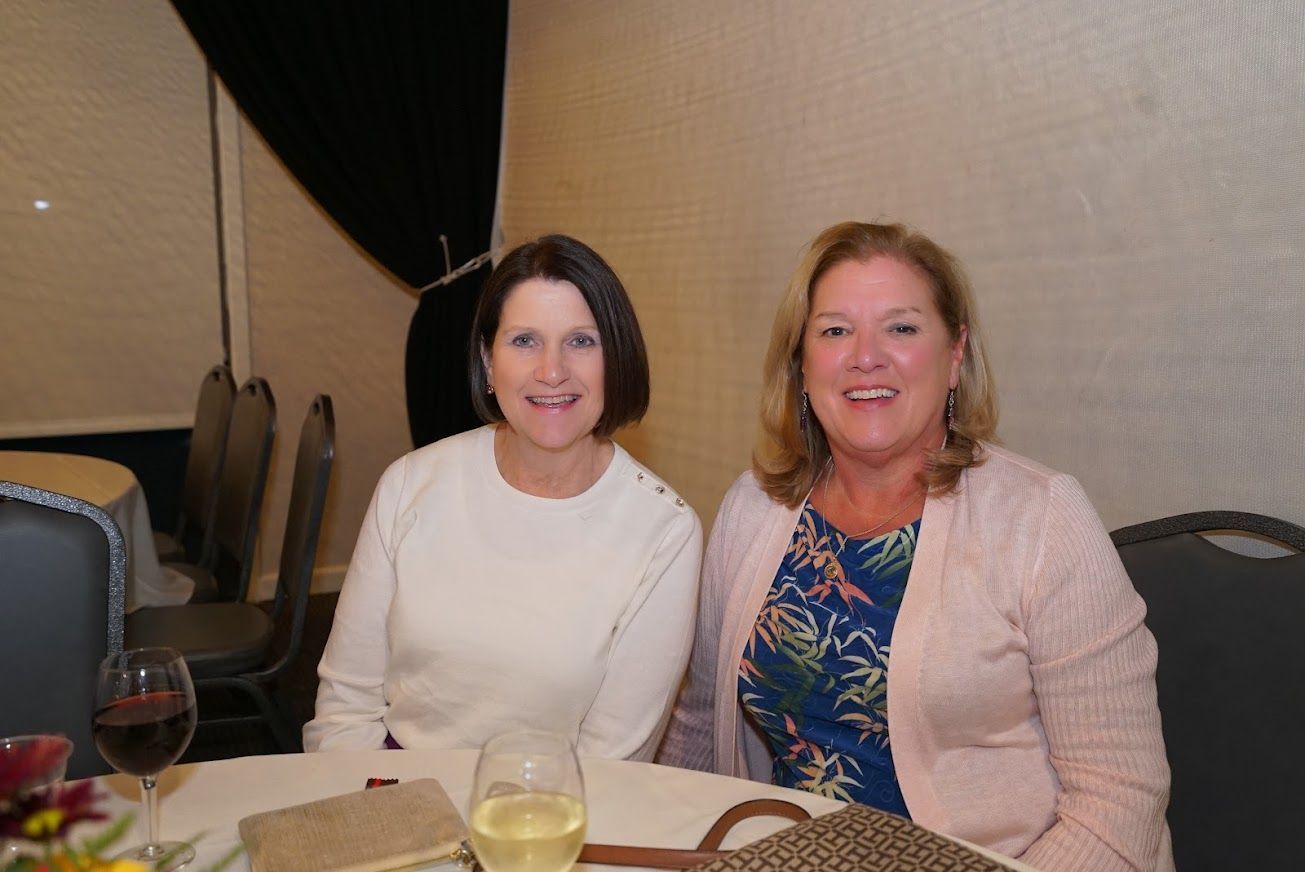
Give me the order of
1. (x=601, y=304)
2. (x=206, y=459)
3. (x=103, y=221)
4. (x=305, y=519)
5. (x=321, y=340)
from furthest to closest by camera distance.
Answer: (x=321, y=340) → (x=103, y=221) → (x=206, y=459) → (x=305, y=519) → (x=601, y=304)

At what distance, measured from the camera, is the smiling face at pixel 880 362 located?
63.4 inches

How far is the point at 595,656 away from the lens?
62.0 inches

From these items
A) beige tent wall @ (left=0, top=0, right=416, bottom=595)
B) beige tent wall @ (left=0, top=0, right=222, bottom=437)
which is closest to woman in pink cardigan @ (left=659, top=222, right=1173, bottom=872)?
beige tent wall @ (left=0, top=0, right=416, bottom=595)

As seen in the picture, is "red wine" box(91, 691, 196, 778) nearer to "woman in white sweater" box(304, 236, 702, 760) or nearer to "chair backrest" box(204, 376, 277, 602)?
"woman in white sweater" box(304, 236, 702, 760)

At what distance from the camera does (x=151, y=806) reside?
999 mm

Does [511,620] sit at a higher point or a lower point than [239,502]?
higher

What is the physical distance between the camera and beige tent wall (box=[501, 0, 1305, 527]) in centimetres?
171

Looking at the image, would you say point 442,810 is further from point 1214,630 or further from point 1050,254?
point 1050,254

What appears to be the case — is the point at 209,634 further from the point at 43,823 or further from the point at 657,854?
the point at 43,823

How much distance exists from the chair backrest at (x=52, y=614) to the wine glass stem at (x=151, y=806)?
1.82 feet

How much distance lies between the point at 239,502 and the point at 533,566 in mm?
1838

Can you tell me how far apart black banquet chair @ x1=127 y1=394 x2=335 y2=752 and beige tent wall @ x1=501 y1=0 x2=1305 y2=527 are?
1.20 metres

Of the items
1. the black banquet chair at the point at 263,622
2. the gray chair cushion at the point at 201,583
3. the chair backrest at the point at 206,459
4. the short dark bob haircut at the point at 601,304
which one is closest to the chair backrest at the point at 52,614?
the short dark bob haircut at the point at 601,304

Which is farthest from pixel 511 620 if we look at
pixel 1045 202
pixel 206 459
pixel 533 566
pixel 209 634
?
pixel 206 459
